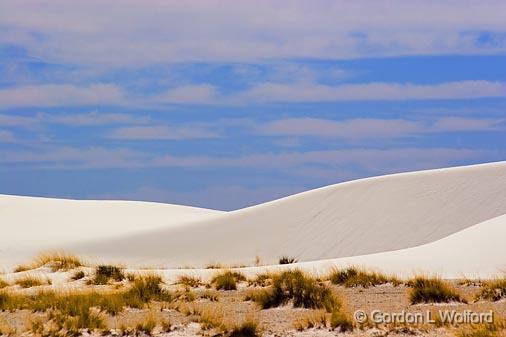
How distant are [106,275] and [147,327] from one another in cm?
863

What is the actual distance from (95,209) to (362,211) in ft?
88.5

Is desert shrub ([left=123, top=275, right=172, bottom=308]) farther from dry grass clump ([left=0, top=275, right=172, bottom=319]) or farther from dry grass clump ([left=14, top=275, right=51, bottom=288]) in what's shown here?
dry grass clump ([left=14, top=275, right=51, bottom=288])

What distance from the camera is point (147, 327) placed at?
12.8 meters

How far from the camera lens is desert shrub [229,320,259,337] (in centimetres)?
1231

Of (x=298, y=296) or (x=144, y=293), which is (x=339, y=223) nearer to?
(x=144, y=293)

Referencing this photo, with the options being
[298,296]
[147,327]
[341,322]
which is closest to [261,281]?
[298,296]

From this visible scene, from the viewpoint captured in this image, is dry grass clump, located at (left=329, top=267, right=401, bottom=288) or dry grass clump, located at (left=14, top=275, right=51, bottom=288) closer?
dry grass clump, located at (left=329, top=267, right=401, bottom=288)

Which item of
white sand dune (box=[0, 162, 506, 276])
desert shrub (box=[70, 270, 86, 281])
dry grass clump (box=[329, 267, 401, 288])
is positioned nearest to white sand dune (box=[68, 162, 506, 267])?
white sand dune (box=[0, 162, 506, 276])

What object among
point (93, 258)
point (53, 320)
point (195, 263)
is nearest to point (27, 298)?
point (53, 320)

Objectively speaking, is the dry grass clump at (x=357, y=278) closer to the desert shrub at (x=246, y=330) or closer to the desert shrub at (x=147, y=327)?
the desert shrub at (x=246, y=330)

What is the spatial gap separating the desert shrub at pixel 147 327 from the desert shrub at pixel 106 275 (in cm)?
765

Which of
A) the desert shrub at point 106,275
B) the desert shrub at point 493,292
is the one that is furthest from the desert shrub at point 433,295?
the desert shrub at point 106,275

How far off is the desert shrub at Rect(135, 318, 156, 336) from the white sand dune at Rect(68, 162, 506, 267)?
89.8 ft

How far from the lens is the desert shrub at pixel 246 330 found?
12.3 meters
